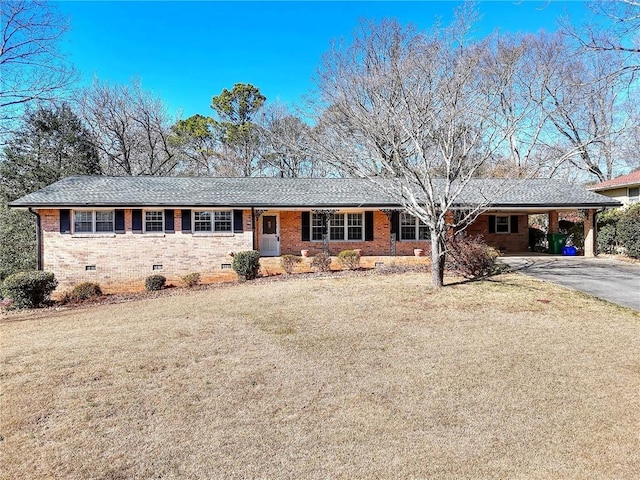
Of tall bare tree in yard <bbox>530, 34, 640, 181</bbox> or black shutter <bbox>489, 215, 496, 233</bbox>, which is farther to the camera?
black shutter <bbox>489, 215, 496, 233</bbox>

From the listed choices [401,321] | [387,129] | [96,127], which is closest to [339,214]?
[387,129]

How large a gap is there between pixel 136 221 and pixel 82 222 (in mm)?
2165

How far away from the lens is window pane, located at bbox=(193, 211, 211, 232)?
1602cm

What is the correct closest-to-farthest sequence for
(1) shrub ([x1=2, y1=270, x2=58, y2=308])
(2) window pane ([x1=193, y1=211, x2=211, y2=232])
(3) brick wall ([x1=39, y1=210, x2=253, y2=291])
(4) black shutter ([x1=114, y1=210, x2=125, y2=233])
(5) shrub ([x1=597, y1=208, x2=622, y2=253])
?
(1) shrub ([x1=2, y1=270, x2=58, y2=308]), (3) brick wall ([x1=39, y1=210, x2=253, y2=291]), (4) black shutter ([x1=114, y1=210, x2=125, y2=233]), (2) window pane ([x1=193, y1=211, x2=211, y2=232]), (5) shrub ([x1=597, y1=208, x2=622, y2=253])

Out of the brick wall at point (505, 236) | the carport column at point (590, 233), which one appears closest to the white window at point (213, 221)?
the brick wall at point (505, 236)

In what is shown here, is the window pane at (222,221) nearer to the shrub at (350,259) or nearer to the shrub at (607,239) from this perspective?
the shrub at (350,259)

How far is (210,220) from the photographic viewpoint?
1614 cm

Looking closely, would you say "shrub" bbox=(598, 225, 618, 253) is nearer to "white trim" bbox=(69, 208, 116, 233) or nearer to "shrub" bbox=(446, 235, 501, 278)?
"shrub" bbox=(446, 235, 501, 278)

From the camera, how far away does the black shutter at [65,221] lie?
50.1ft

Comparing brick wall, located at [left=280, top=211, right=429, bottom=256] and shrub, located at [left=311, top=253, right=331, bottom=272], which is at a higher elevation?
brick wall, located at [left=280, top=211, right=429, bottom=256]

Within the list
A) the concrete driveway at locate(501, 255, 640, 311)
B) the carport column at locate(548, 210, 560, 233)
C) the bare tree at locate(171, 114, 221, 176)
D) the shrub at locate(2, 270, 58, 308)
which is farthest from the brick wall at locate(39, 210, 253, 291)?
the carport column at locate(548, 210, 560, 233)

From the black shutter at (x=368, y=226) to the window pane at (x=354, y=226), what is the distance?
0.82 feet

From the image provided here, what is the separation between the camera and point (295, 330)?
24.6 feet

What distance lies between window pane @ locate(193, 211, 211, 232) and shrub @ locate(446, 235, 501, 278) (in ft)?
32.1
